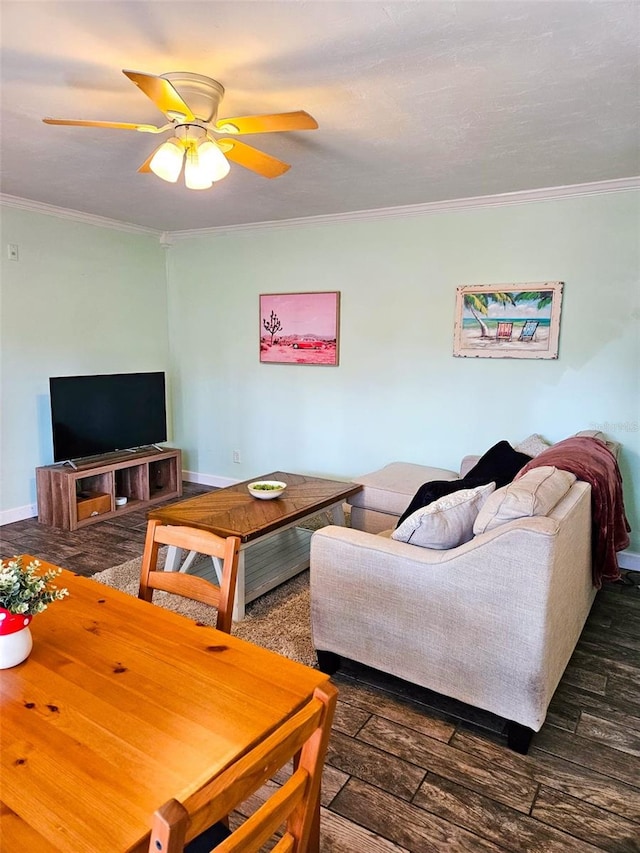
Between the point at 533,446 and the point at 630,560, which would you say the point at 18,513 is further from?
the point at 630,560

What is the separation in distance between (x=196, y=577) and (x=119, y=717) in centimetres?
66

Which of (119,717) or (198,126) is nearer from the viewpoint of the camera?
(119,717)

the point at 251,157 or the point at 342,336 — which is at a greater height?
the point at 251,157

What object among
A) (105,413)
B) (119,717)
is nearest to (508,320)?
(105,413)

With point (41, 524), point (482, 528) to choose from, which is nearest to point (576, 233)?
point (482, 528)

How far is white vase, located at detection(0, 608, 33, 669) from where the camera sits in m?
1.14

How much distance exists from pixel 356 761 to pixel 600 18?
103 inches

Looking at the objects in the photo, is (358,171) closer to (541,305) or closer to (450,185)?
(450,185)

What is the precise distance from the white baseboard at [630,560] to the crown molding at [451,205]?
7.69 ft

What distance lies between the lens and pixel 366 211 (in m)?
4.27

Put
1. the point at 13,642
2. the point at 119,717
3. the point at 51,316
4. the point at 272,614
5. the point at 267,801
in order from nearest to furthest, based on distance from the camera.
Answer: the point at 267,801, the point at 119,717, the point at 13,642, the point at 272,614, the point at 51,316

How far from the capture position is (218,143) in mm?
2324

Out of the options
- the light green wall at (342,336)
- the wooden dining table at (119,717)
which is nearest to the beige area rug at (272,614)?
the wooden dining table at (119,717)

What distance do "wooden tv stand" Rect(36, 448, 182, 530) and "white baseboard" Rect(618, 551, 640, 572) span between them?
3.65m
